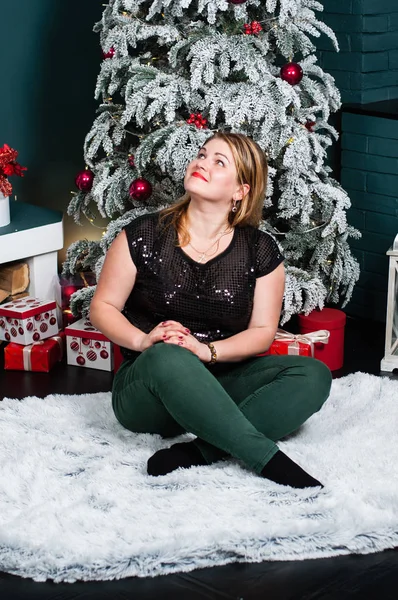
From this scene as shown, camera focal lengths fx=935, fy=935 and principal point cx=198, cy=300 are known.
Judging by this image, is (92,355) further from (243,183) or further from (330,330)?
(243,183)

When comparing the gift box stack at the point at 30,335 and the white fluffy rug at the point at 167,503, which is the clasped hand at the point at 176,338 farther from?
the gift box stack at the point at 30,335

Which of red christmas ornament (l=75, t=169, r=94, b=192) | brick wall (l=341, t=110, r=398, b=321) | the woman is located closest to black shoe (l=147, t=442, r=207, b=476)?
the woman

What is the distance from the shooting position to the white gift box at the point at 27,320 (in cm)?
327

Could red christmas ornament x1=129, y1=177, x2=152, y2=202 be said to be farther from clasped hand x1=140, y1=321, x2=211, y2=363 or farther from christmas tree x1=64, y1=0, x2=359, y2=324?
clasped hand x1=140, y1=321, x2=211, y2=363

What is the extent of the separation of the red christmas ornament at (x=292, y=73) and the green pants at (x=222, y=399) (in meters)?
0.98

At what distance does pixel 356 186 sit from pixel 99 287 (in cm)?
145

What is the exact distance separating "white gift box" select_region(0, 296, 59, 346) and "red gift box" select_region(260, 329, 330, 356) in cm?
80

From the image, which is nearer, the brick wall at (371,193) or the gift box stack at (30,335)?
the gift box stack at (30,335)

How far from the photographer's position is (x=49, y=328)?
3.37 m

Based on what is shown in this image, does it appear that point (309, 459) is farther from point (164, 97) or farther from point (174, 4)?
point (174, 4)

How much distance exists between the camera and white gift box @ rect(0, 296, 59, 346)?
327 centimetres

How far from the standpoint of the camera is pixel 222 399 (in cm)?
229

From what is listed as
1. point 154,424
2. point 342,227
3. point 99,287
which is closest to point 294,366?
point 154,424

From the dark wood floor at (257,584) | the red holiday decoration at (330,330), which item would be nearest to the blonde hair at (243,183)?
the red holiday decoration at (330,330)
